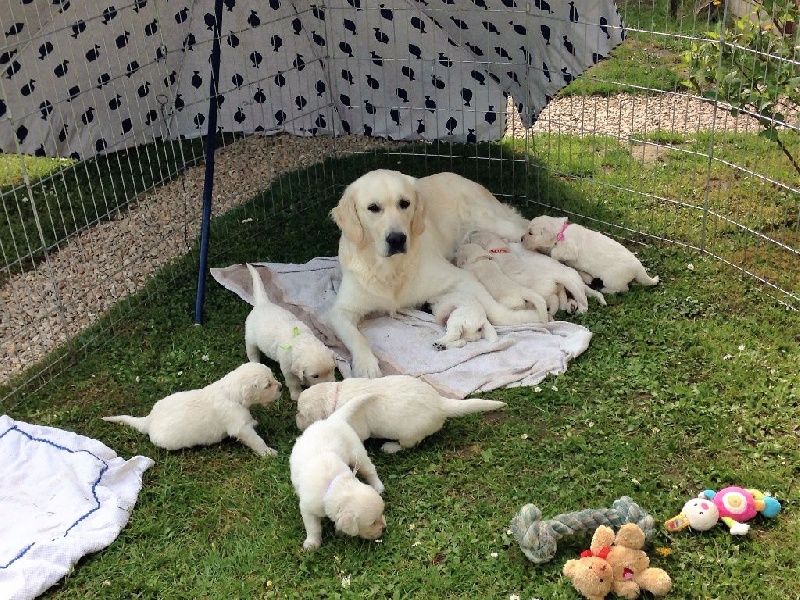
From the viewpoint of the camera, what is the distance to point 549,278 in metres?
4.72

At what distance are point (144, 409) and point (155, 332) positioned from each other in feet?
2.42

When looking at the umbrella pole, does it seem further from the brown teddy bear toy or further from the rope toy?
the brown teddy bear toy

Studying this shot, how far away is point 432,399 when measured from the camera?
362 centimetres

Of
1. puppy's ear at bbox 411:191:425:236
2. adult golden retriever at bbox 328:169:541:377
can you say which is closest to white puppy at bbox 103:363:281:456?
adult golden retriever at bbox 328:169:541:377

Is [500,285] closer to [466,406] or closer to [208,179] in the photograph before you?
[466,406]

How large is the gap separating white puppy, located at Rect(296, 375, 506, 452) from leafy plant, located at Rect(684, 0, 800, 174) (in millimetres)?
2322

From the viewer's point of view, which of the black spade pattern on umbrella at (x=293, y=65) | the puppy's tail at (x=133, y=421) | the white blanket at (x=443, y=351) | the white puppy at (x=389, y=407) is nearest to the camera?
the white puppy at (x=389, y=407)

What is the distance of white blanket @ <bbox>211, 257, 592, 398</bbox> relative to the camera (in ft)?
13.8

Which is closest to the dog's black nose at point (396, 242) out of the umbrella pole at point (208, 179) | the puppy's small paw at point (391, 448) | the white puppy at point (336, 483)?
the umbrella pole at point (208, 179)

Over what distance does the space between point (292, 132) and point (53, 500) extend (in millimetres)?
4277

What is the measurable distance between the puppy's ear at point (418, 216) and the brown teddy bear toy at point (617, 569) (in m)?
2.27

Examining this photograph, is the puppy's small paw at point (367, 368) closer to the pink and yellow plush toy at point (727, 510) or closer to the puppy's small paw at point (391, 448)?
the puppy's small paw at point (391, 448)

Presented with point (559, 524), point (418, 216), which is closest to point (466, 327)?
point (418, 216)

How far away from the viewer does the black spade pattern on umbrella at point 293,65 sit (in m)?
5.27
